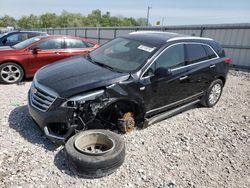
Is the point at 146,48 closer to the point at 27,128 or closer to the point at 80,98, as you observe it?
the point at 80,98

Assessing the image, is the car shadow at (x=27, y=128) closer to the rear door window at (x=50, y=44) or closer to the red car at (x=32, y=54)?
the red car at (x=32, y=54)

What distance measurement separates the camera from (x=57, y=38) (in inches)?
289

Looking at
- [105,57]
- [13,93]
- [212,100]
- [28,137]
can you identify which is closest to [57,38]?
[13,93]

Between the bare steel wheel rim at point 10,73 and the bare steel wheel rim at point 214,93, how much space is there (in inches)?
212

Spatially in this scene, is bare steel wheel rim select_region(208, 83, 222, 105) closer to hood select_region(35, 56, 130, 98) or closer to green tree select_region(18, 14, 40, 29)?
hood select_region(35, 56, 130, 98)

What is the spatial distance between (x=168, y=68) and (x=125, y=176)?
2112 millimetres

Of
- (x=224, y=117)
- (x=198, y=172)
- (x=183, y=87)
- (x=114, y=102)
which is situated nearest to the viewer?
(x=198, y=172)

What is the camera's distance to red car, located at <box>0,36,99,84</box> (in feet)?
20.8

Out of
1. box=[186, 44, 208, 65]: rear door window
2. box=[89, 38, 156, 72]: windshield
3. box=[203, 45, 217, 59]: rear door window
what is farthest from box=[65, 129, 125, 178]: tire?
box=[203, 45, 217, 59]: rear door window

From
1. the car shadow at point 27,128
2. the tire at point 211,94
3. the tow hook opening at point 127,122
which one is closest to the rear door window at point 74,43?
the car shadow at point 27,128

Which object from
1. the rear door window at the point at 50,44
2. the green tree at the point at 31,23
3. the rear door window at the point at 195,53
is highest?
the green tree at the point at 31,23

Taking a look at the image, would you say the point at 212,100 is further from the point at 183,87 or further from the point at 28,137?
the point at 28,137

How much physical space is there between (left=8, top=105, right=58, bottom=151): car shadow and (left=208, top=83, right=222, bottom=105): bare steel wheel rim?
153 inches

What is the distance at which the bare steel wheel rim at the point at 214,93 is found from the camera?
215 inches
